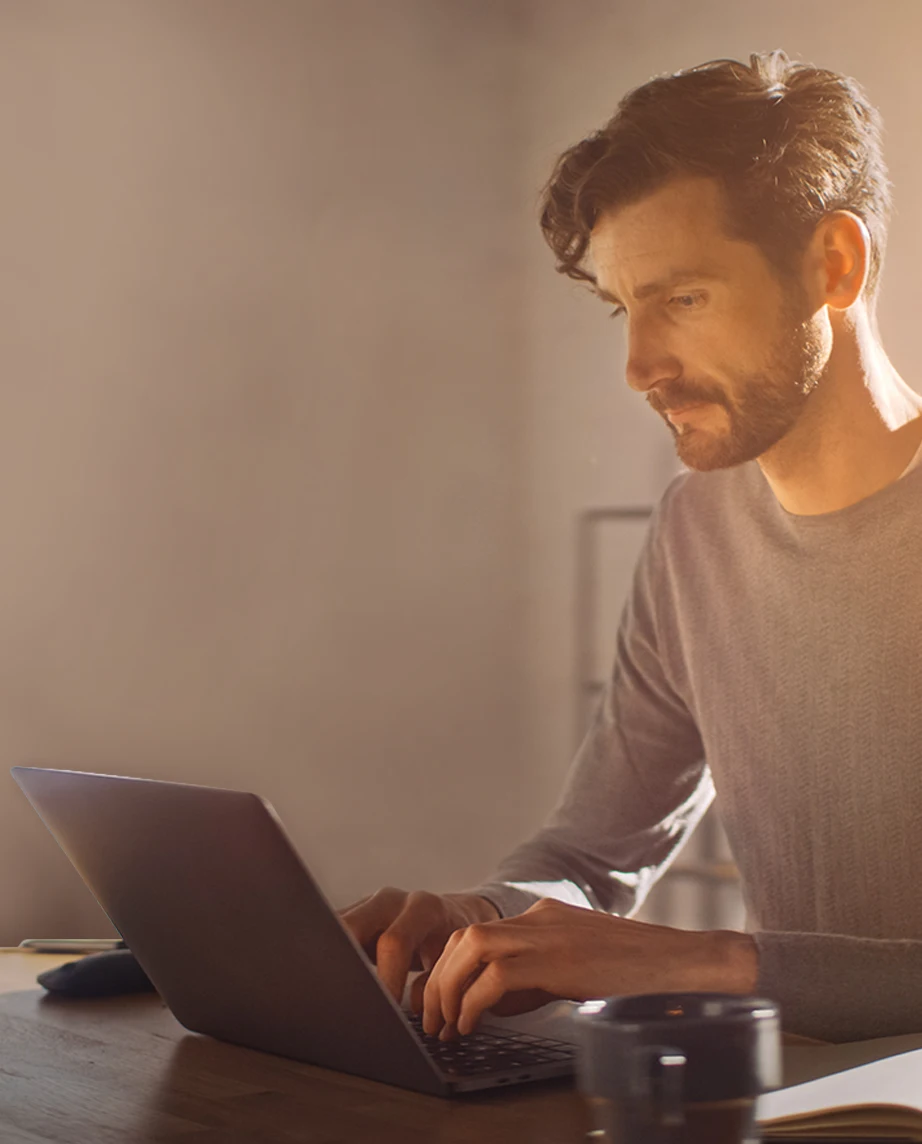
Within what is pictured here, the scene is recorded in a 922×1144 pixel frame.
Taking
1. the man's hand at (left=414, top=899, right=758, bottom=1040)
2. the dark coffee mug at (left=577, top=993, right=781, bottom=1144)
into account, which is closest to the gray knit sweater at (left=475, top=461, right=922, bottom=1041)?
the man's hand at (left=414, top=899, right=758, bottom=1040)

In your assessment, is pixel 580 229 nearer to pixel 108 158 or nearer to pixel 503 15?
pixel 108 158

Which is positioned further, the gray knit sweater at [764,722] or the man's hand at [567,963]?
the gray knit sweater at [764,722]

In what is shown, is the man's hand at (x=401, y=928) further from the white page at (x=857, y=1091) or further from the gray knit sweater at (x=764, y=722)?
the white page at (x=857, y=1091)

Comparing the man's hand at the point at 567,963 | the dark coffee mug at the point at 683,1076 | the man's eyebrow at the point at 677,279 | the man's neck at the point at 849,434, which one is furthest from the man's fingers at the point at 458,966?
the man's eyebrow at the point at 677,279

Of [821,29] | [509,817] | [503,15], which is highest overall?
[503,15]

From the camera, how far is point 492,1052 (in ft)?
2.73

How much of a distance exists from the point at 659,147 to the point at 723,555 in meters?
0.43

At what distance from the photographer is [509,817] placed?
115 inches

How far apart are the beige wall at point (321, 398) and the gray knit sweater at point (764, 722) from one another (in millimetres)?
921

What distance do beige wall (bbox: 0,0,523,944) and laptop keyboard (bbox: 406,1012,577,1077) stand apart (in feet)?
5.00

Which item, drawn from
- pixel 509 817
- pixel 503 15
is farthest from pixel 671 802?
pixel 503 15

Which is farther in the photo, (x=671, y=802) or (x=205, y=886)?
(x=671, y=802)

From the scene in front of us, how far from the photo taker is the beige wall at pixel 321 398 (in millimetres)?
2299

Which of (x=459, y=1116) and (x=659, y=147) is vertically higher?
(x=659, y=147)
